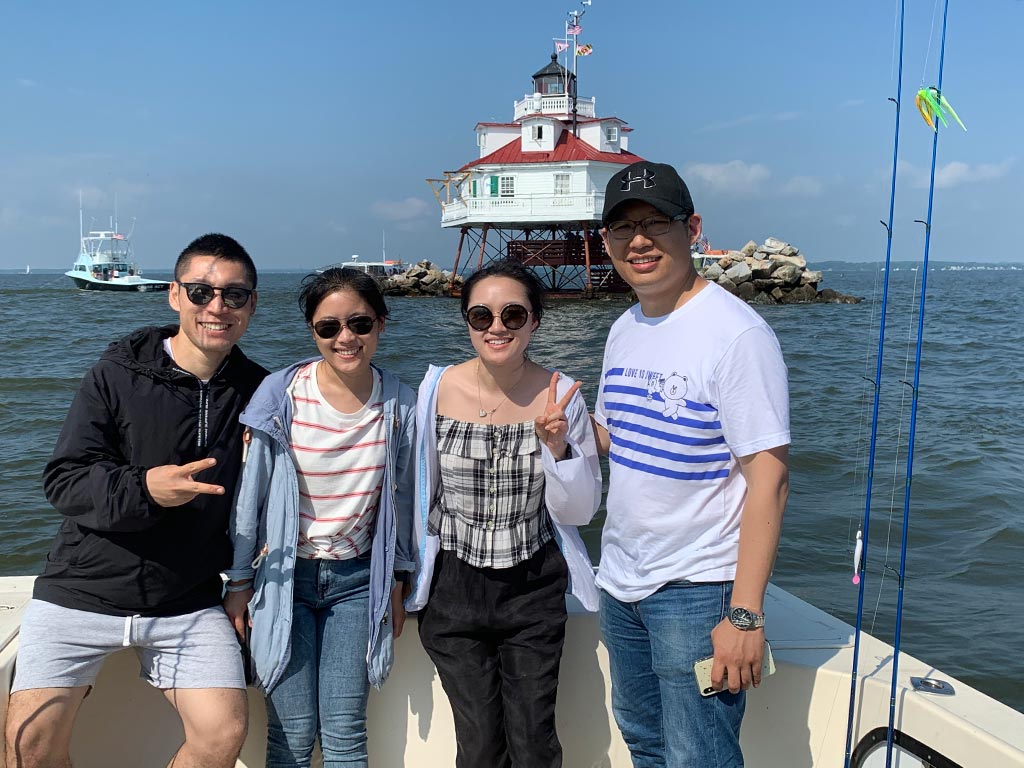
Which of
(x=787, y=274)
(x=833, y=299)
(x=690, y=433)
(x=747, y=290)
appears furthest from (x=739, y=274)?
(x=690, y=433)

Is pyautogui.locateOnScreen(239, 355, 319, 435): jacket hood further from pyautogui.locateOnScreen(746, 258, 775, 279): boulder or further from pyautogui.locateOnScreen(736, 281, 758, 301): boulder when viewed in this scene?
pyautogui.locateOnScreen(746, 258, 775, 279): boulder

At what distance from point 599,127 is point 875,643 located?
40.2 meters

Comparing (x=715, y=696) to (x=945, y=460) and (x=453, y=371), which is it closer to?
(x=453, y=371)

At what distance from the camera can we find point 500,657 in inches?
112

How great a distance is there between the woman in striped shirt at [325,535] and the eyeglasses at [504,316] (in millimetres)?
351

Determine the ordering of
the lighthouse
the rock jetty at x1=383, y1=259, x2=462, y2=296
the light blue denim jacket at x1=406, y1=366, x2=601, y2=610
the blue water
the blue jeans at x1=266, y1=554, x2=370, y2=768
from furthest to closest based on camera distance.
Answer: the rock jetty at x1=383, y1=259, x2=462, y2=296 < the lighthouse < the blue water < the blue jeans at x1=266, y1=554, x2=370, y2=768 < the light blue denim jacket at x1=406, y1=366, x2=601, y2=610

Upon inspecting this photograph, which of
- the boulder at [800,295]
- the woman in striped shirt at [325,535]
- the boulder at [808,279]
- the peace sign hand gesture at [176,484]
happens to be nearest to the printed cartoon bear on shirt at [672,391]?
the woman in striped shirt at [325,535]

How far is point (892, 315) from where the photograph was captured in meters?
34.5

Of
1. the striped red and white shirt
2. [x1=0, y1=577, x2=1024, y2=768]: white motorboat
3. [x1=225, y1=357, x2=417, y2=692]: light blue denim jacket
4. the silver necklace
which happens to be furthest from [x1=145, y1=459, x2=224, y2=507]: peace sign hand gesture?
the silver necklace

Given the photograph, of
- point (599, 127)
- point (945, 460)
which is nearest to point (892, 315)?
point (599, 127)

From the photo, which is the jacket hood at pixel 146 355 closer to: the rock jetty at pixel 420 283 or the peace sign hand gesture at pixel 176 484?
the peace sign hand gesture at pixel 176 484

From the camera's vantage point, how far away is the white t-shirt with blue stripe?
2262 millimetres

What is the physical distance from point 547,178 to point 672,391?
37.3 m

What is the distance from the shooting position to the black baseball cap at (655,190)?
247 centimetres
